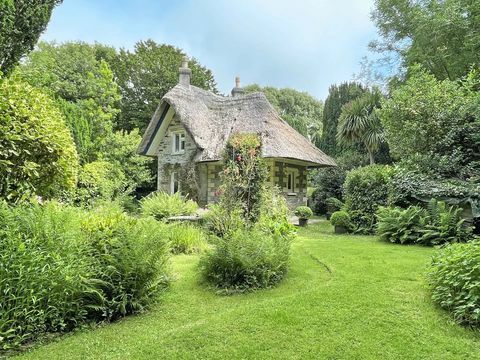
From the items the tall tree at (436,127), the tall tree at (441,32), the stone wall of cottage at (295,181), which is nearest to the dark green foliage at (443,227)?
the tall tree at (436,127)

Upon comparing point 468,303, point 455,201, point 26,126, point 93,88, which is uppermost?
point 93,88

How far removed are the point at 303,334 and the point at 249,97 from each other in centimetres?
1748

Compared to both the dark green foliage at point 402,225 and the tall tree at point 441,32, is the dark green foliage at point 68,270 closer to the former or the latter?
the dark green foliage at point 402,225

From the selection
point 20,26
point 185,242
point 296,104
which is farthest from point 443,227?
point 296,104

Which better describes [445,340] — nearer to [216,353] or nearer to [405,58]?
[216,353]

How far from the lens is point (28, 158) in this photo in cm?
495

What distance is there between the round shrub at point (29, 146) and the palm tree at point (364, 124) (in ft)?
61.4

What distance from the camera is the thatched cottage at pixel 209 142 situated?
17.5m

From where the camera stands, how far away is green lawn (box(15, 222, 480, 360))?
3.58 meters

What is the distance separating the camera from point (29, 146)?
4.87 metres

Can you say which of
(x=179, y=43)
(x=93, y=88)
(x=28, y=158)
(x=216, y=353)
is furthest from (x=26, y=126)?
(x=179, y=43)

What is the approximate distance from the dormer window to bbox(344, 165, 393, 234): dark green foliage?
9.89 metres

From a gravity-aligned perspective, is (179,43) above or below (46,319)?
above

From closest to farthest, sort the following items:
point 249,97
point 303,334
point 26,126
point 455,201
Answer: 1. point 303,334
2. point 26,126
3. point 455,201
4. point 249,97
